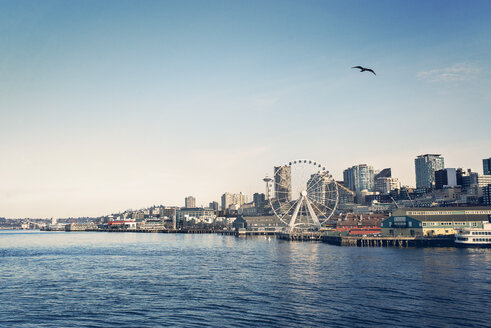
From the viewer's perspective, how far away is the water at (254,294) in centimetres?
4022

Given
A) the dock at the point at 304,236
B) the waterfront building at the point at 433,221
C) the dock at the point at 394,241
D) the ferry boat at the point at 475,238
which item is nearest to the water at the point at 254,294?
the ferry boat at the point at 475,238

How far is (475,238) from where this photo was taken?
109438mm

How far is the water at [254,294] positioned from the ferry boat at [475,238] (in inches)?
1275

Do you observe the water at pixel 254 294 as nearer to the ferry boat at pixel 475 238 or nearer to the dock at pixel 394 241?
the ferry boat at pixel 475 238

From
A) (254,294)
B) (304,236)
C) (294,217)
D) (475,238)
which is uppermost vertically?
(294,217)

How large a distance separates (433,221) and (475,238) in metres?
16.1

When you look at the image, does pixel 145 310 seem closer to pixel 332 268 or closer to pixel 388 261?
pixel 332 268

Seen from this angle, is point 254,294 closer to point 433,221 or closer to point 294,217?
point 433,221

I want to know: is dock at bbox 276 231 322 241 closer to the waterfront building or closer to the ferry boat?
the waterfront building

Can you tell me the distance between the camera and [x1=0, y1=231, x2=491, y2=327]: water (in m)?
40.2

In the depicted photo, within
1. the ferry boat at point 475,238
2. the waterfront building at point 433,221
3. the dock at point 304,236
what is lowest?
the dock at point 304,236

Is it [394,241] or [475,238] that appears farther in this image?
[394,241]

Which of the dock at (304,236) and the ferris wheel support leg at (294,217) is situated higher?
the ferris wheel support leg at (294,217)

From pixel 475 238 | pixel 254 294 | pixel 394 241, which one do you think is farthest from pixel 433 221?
pixel 254 294
